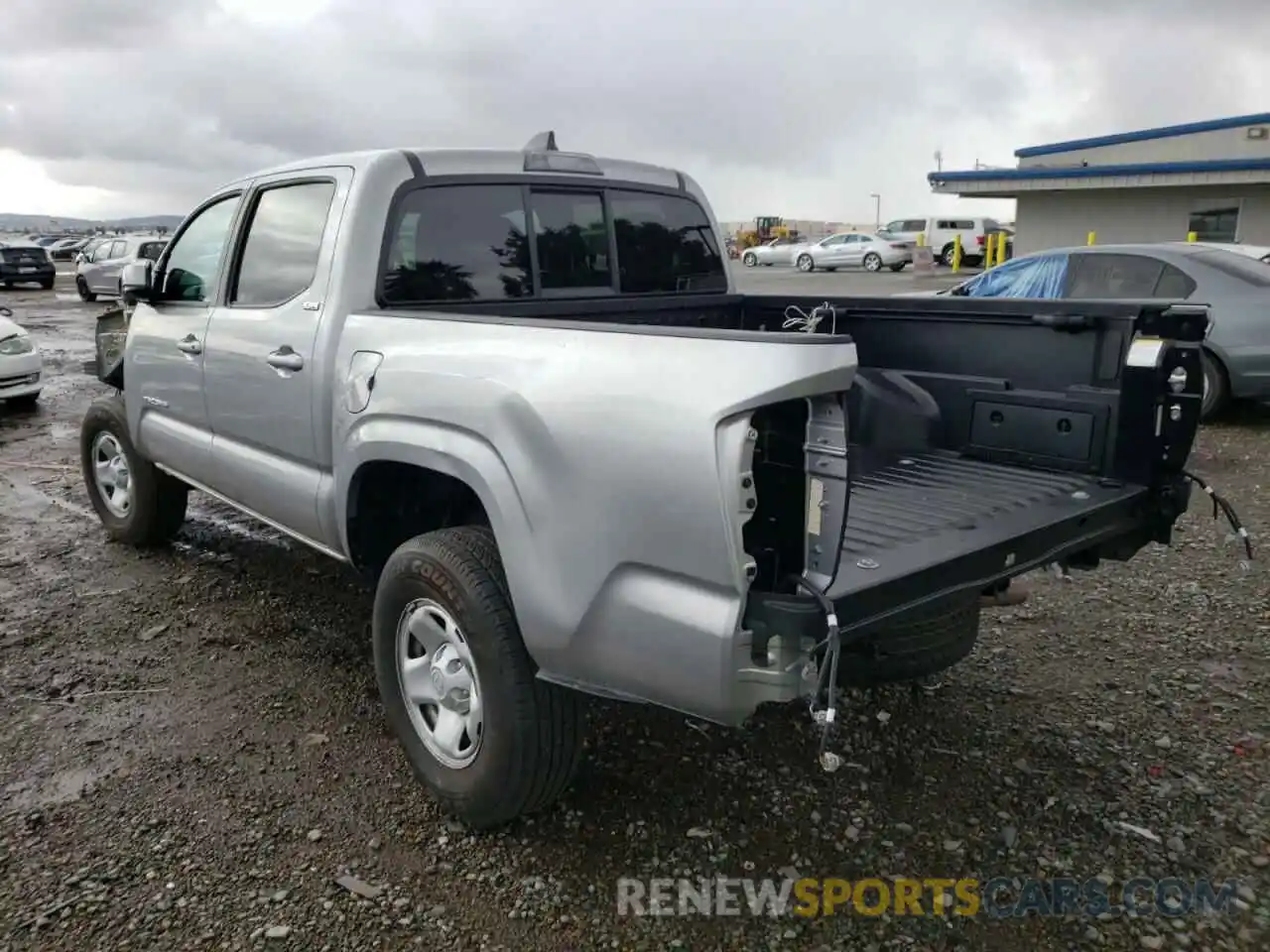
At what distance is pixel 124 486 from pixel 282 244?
2.45 meters

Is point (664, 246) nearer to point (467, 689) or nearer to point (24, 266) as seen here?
point (467, 689)

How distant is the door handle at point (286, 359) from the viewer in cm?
363

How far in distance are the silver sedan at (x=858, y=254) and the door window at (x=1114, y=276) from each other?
2698 cm

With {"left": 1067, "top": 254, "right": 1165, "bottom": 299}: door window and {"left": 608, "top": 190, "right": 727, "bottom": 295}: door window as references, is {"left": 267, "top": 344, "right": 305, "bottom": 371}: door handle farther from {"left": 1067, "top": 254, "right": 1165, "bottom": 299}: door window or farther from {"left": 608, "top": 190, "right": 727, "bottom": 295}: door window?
{"left": 1067, "top": 254, "right": 1165, "bottom": 299}: door window

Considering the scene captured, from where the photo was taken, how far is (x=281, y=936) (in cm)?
257

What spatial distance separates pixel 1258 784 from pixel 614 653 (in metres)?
2.28

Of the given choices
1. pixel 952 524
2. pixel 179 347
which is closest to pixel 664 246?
pixel 952 524

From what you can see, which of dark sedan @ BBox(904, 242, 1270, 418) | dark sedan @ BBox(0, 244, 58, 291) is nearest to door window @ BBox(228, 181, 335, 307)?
dark sedan @ BBox(904, 242, 1270, 418)

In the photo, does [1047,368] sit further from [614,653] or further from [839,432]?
[614,653]

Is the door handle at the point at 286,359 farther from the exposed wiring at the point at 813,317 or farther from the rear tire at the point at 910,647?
the rear tire at the point at 910,647

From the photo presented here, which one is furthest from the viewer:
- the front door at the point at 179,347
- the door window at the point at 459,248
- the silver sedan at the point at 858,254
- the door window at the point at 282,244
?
the silver sedan at the point at 858,254

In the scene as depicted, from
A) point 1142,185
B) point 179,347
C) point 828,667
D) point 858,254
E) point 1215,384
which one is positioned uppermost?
point 1142,185

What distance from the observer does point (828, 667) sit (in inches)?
88.2

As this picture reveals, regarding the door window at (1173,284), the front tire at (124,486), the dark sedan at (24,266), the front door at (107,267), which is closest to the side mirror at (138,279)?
the front tire at (124,486)
